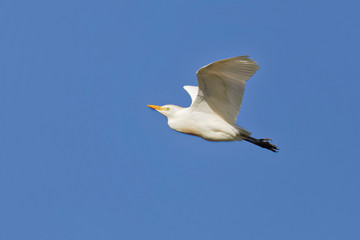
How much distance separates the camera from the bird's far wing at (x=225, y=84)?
28.1 feet

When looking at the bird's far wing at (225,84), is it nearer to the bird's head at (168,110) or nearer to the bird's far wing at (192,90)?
the bird's head at (168,110)

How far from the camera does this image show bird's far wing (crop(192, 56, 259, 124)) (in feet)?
28.1

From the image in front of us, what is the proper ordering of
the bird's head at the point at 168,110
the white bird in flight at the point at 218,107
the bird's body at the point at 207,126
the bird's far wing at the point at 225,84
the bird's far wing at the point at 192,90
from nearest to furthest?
1. the bird's far wing at the point at 225,84
2. the white bird in flight at the point at 218,107
3. the bird's body at the point at 207,126
4. the bird's head at the point at 168,110
5. the bird's far wing at the point at 192,90

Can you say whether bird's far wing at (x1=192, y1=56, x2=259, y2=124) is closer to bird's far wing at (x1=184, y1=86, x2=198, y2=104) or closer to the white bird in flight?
the white bird in flight

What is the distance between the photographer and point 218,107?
9742 millimetres

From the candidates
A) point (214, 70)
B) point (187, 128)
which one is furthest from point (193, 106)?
point (214, 70)

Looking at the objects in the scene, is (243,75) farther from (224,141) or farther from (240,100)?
(224,141)

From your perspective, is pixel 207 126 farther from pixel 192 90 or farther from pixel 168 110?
pixel 192 90

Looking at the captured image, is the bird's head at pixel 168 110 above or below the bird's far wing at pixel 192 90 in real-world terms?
below

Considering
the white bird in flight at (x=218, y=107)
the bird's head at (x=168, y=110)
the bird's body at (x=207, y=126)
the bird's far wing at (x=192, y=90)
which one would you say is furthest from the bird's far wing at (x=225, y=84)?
the bird's far wing at (x=192, y=90)

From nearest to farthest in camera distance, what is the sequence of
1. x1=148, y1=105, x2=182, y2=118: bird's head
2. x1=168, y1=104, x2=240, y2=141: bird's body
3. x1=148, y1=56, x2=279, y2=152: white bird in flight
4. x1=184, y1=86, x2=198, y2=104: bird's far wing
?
1. x1=148, y1=56, x2=279, y2=152: white bird in flight
2. x1=168, y1=104, x2=240, y2=141: bird's body
3. x1=148, y1=105, x2=182, y2=118: bird's head
4. x1=184, y1=86, x2=198, y2=104: bird's far wing

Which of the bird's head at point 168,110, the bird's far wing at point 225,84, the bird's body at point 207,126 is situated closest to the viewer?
the bird's far wing at point 225,84

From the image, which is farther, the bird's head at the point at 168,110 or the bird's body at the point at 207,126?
the bird's head at the point at 168,110

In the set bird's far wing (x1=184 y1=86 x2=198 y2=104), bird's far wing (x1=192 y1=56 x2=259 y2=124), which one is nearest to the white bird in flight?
bird's far wing (x1=192 y1=56 x2=259 y2=124)
